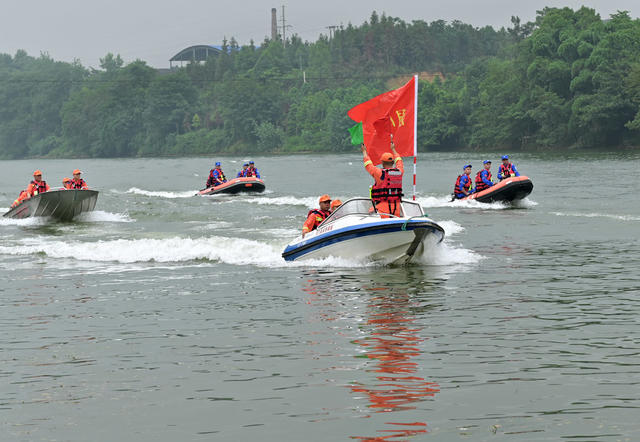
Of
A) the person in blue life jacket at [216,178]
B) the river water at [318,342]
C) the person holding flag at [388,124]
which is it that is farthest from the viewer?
the person in blue life jacket at [216,178]

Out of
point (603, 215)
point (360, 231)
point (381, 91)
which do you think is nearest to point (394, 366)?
point (360, 231)

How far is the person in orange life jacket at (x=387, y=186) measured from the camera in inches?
695

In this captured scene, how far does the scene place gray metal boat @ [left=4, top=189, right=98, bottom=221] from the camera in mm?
31266

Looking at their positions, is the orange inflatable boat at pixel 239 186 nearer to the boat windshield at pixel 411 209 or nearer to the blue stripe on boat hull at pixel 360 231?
the blue stripe on boat hull at pixel 360 231

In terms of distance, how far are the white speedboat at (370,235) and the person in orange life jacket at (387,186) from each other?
167 millimetres

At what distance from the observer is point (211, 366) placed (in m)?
10.3

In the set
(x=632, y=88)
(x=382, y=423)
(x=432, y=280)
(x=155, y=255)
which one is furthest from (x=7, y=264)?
(x=632, y=88)

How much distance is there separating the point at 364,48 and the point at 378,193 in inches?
6958

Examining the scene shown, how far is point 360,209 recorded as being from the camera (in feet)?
60.3

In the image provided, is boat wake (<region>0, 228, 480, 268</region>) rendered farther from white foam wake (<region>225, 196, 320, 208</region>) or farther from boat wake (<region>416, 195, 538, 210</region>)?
white foam wake (<region>225, 196, 320, 208</region>)

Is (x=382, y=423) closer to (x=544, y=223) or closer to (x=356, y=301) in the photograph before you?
(x=356, y=301)

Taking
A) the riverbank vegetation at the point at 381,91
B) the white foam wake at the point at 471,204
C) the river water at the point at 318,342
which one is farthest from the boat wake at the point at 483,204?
the riverbank vegetation at the point at 381,91

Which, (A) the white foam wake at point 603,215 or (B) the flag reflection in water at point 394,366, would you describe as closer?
(B) the flag reflection in water at point 394,366

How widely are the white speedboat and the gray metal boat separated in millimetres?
14983
